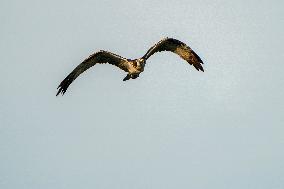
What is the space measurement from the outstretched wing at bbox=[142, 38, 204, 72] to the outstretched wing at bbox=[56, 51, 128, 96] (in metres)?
0.96

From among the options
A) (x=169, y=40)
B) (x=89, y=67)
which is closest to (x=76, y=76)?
(x=89, y=67)

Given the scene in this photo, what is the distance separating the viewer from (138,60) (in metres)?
19.2

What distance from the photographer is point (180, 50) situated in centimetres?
2031

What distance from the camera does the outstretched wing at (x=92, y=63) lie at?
754 inches

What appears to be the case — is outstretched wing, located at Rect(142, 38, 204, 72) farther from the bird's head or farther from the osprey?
the bird's head

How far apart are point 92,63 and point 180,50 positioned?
130 inches

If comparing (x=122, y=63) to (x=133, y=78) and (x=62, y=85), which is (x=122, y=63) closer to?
(x=133, y=78)

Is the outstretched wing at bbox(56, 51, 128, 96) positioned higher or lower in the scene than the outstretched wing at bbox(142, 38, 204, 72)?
lower

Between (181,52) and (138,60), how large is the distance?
1971 millimetres

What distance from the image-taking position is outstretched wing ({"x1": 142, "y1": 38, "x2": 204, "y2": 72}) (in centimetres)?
1952

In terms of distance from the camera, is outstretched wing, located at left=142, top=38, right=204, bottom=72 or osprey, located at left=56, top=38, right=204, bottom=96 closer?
osprey, located at left=56, top=38, right=204, bottom=96

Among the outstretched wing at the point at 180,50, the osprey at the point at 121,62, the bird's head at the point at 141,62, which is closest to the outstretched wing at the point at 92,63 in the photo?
the osprey at the point at 121,62

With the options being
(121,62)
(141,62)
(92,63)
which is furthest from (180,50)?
(92,63)

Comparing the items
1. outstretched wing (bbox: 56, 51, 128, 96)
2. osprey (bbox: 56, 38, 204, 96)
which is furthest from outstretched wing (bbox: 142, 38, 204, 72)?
outstretched wing (bbox: 56, 51, 128, 96)
